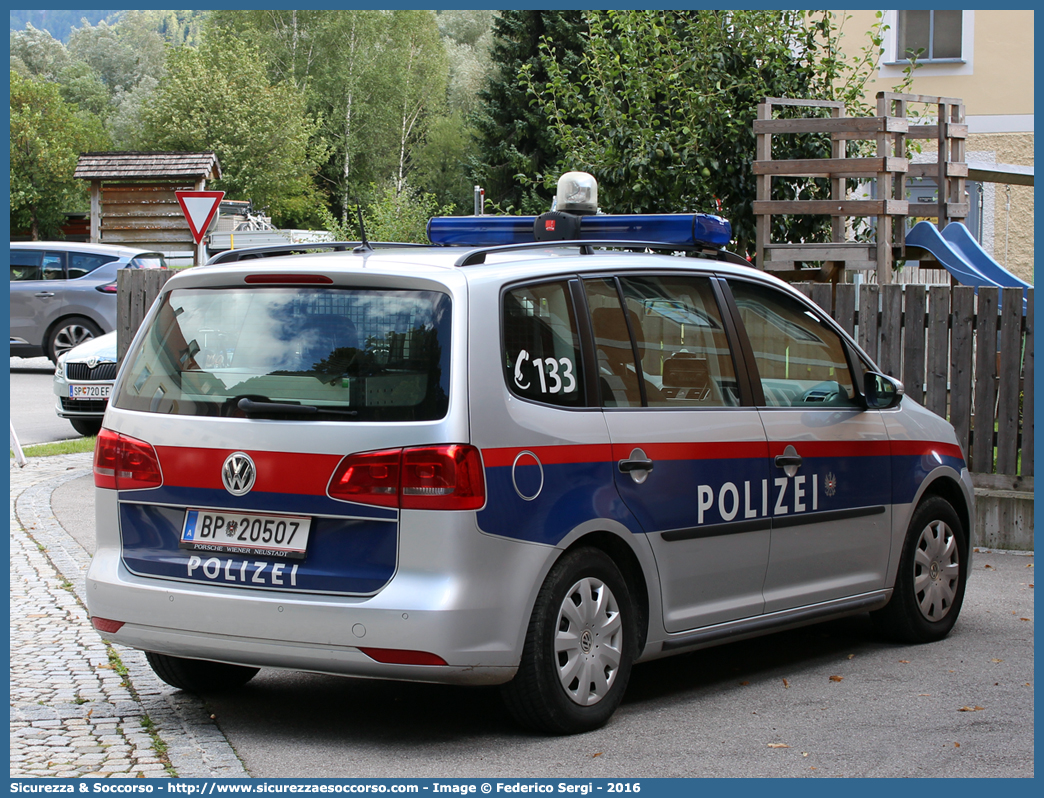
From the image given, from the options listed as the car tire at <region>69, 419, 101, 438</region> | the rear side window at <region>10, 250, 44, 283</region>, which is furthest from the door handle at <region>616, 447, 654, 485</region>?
the rear side window at <region>10, 250, 44, 283</region>

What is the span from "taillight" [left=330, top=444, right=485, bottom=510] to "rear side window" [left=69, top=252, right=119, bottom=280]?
64.3 feet

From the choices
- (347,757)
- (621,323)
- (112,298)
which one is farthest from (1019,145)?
(347,757)

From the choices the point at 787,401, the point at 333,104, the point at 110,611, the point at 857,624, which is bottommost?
the point at 857,624

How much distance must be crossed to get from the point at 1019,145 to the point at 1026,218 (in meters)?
1.12

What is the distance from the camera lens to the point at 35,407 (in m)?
18.4

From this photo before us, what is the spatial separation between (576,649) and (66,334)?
19620mm

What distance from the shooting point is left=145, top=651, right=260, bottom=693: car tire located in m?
5.44

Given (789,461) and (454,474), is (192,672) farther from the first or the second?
(789,461)

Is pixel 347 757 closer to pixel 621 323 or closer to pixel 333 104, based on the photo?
pixel 621 323

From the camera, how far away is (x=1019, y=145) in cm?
2039

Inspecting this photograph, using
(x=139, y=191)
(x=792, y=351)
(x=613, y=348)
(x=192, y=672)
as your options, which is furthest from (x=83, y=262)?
(x=613, y=348)

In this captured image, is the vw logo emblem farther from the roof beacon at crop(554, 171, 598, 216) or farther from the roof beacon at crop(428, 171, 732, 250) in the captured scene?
the roof beacon at crop(554, 171, 598, 216)

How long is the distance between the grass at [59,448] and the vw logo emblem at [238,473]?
32.8ft

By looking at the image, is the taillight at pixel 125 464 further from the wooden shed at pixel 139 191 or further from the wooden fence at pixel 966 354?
the wooden shed at pixel 139 191
